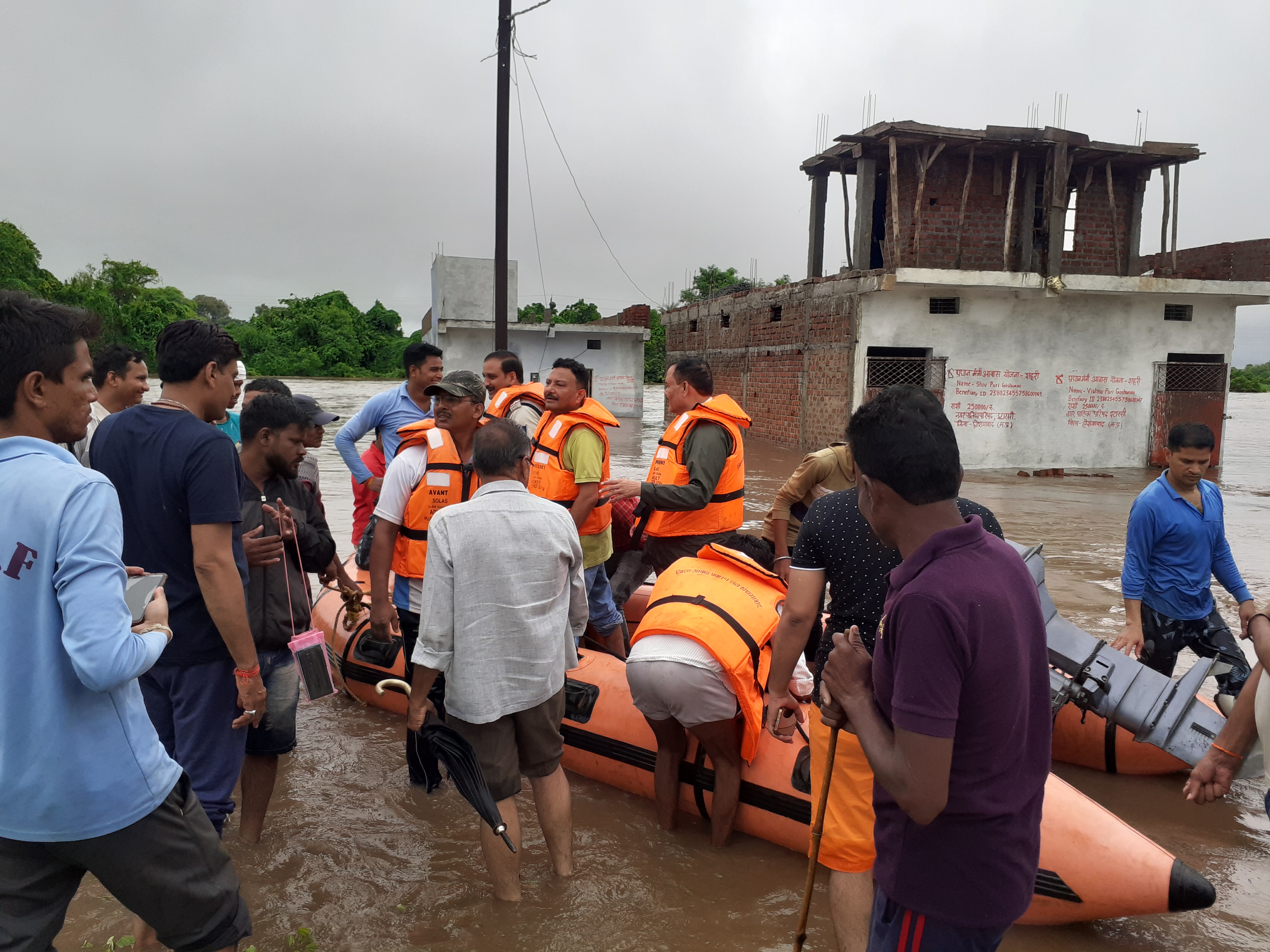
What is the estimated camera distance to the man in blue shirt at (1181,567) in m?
3.91

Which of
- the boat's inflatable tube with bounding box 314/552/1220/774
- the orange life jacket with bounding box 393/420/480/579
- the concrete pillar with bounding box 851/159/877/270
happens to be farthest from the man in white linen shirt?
the concrete pillar with bounding box 851/159/877/270

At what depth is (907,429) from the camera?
1523 millimetres

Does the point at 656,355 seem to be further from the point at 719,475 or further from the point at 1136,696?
the point at 1136,696

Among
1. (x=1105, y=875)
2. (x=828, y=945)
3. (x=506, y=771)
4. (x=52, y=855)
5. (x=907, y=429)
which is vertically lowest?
(x=828, y=945)

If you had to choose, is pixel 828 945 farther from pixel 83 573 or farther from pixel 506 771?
pixel 83 573

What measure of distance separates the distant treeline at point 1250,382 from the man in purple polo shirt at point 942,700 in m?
74.8

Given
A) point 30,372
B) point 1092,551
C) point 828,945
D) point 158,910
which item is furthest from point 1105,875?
point 1092,551

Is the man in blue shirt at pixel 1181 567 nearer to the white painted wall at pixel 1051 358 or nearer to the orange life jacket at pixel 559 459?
the orange life jacket at pixel 559 459

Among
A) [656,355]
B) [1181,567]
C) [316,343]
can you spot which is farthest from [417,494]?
[316,343]

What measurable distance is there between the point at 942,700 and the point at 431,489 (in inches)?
105

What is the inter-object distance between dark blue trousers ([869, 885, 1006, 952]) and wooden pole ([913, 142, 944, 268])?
50.1 ft

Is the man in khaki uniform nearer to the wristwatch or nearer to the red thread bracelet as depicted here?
the red thread bracelet

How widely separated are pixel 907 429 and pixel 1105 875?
2.04 m

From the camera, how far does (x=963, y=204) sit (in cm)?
1538
